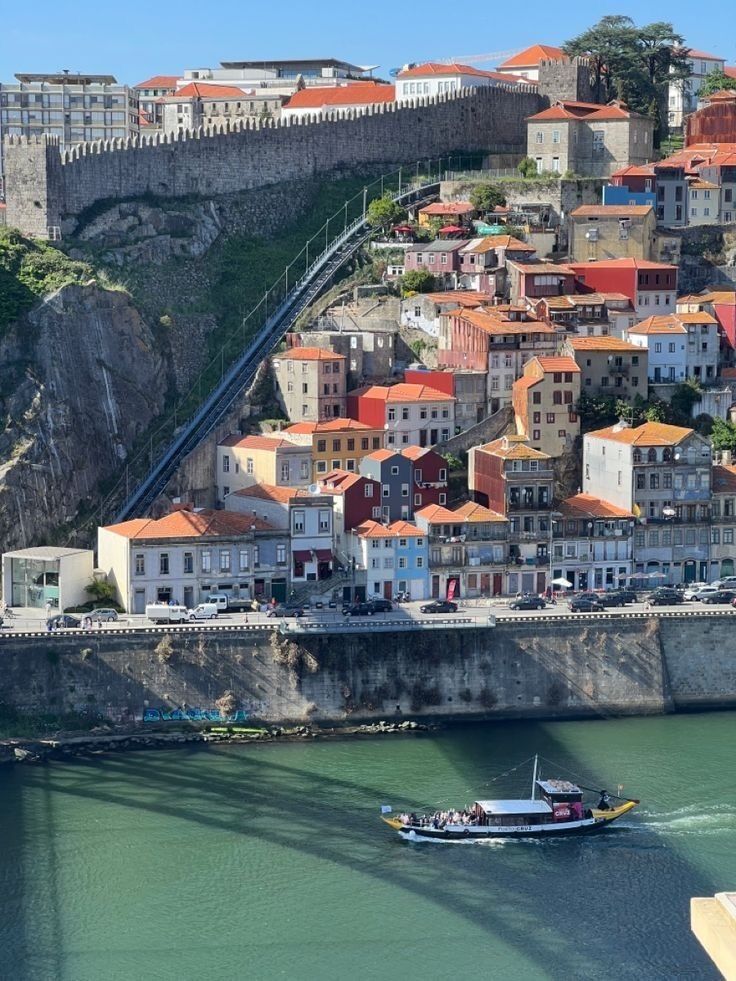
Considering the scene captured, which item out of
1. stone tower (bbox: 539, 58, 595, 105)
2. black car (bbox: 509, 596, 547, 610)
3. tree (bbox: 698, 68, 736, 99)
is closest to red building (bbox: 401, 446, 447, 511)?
black car (bbox: 509, 596, 547, 610)

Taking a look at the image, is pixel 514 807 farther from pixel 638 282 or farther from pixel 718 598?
pixel 638 282

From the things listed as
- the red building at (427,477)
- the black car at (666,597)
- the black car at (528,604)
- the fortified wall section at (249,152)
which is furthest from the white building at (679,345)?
the fortified wall section at (249,152)

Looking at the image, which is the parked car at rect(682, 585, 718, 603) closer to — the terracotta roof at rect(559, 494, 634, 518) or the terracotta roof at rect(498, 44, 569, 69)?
the terracotta roof at rect(559, 494, 634, 518)

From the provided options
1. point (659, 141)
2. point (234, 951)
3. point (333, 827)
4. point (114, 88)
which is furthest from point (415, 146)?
point (234, 951)

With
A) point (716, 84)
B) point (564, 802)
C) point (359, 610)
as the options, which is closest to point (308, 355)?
point (359, 610)

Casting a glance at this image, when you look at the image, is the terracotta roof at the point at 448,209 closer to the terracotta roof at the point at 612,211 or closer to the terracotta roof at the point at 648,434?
the terracotta roof at the point at 612,211
